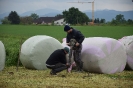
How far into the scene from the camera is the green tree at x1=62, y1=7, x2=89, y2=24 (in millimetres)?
48072

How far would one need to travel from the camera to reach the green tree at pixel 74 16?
48072 mm

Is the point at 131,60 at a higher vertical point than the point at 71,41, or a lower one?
lower

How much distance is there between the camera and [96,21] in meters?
65.8

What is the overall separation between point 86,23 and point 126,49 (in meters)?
41.7

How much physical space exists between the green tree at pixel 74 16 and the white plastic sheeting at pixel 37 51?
3282 cm

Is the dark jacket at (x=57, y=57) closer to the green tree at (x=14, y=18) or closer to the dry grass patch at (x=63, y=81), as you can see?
the dry grass patch at (x=63, y=81)

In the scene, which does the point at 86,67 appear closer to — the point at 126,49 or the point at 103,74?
the point at 103,74

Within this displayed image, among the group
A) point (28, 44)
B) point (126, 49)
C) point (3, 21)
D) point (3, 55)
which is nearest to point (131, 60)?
point (126, 49)

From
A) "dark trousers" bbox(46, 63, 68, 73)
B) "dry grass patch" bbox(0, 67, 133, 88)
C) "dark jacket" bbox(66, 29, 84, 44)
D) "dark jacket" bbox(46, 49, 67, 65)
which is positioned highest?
"dark jacket" bbox(66, 29, 84, 44)

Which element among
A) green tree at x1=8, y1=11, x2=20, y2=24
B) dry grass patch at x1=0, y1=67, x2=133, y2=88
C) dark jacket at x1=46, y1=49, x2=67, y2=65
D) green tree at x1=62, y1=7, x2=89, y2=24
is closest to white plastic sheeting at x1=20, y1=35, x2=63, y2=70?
dry grass patch at x1=0, y1=67, x2=133, y2=88

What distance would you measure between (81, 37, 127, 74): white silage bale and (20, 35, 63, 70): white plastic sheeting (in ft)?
4.56

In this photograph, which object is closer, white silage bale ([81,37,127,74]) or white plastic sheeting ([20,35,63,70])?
white silage bale ([81,37,127,74])

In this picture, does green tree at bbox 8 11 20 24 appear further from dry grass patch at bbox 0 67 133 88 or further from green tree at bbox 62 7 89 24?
dry grass patch at bbox 0 67 133 88

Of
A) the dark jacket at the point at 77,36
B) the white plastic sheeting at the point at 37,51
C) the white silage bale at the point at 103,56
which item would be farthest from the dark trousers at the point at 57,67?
the white plastic sheeting at the point at 37,51
